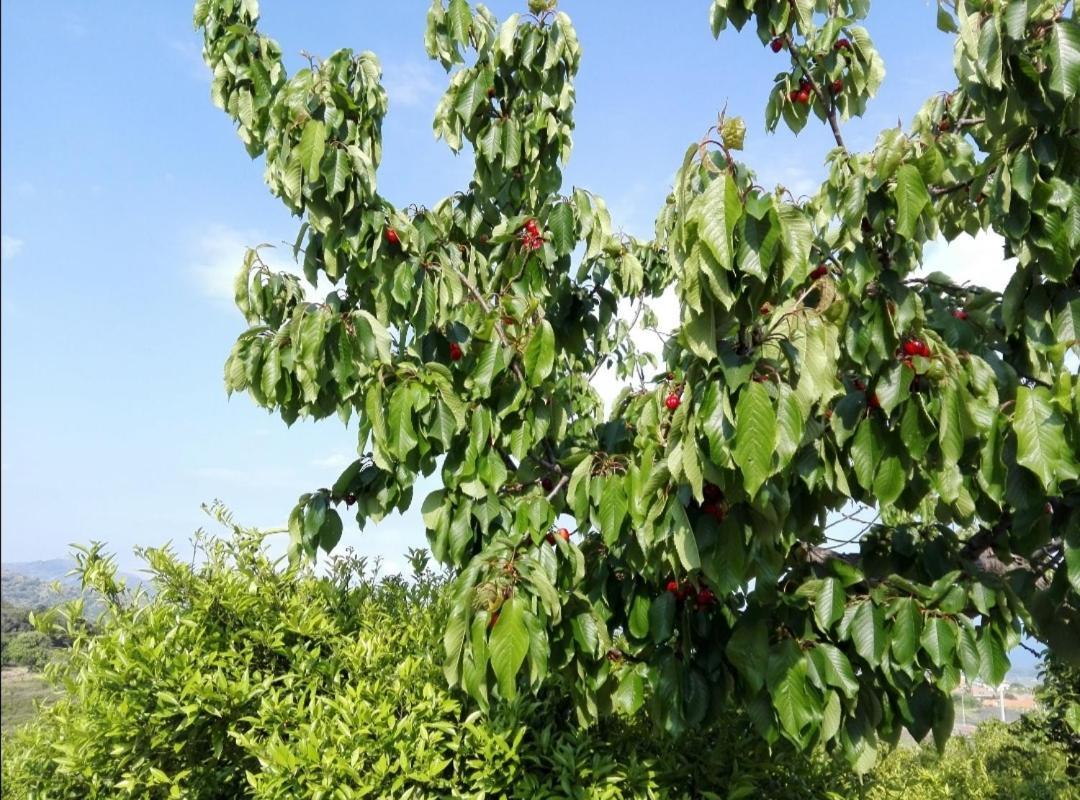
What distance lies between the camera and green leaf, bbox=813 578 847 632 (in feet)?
7.63

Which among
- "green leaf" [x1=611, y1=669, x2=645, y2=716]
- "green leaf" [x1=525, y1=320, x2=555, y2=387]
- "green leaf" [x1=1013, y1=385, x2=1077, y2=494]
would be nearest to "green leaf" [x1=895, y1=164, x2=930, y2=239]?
"green leaf" [x1=1013, y1=385, x2=1077, y2=494]

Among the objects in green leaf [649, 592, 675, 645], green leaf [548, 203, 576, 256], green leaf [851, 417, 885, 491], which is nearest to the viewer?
green leaf [851, 417, 885, 491]

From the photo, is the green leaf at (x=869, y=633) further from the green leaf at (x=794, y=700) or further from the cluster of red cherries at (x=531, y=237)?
the cluster of red cherries at (x=531, y=237)

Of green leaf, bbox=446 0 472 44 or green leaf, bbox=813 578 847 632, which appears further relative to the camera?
green leaf, bbox=446 0 472 44

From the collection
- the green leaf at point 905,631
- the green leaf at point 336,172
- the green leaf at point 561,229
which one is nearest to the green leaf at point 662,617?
the green leaf at point 905,631

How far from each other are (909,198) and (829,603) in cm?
113

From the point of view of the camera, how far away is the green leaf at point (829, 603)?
232 cm

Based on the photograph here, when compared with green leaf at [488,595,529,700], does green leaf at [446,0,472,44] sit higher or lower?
higher

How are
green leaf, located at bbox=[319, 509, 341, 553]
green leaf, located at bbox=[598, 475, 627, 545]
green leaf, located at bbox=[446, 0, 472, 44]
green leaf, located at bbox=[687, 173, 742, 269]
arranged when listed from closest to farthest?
green leaf, located at bbox=[687, 173, 742, 269] → green leaf, located at bbox=[598, 475, 627, 545] → green leaf, located at bbox=[319, 509, 341, 553] → green leaf, located at bbox=[446, 0, 472, 44]

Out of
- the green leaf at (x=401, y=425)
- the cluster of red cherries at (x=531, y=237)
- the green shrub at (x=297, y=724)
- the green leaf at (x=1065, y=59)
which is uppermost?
the cluster of red cherries at (x=531, y=237)

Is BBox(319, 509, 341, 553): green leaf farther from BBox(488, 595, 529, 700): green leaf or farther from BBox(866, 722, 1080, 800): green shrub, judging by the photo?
BBox(866, 722, 1080, 800): green shrub

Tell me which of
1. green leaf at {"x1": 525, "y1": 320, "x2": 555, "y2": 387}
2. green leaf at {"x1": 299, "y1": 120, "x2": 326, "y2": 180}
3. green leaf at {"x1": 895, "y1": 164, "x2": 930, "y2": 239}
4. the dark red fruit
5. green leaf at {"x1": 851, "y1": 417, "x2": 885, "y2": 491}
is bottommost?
the dark red fruit

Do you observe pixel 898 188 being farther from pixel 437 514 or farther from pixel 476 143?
pixel 476 143

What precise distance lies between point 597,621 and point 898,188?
155cm
